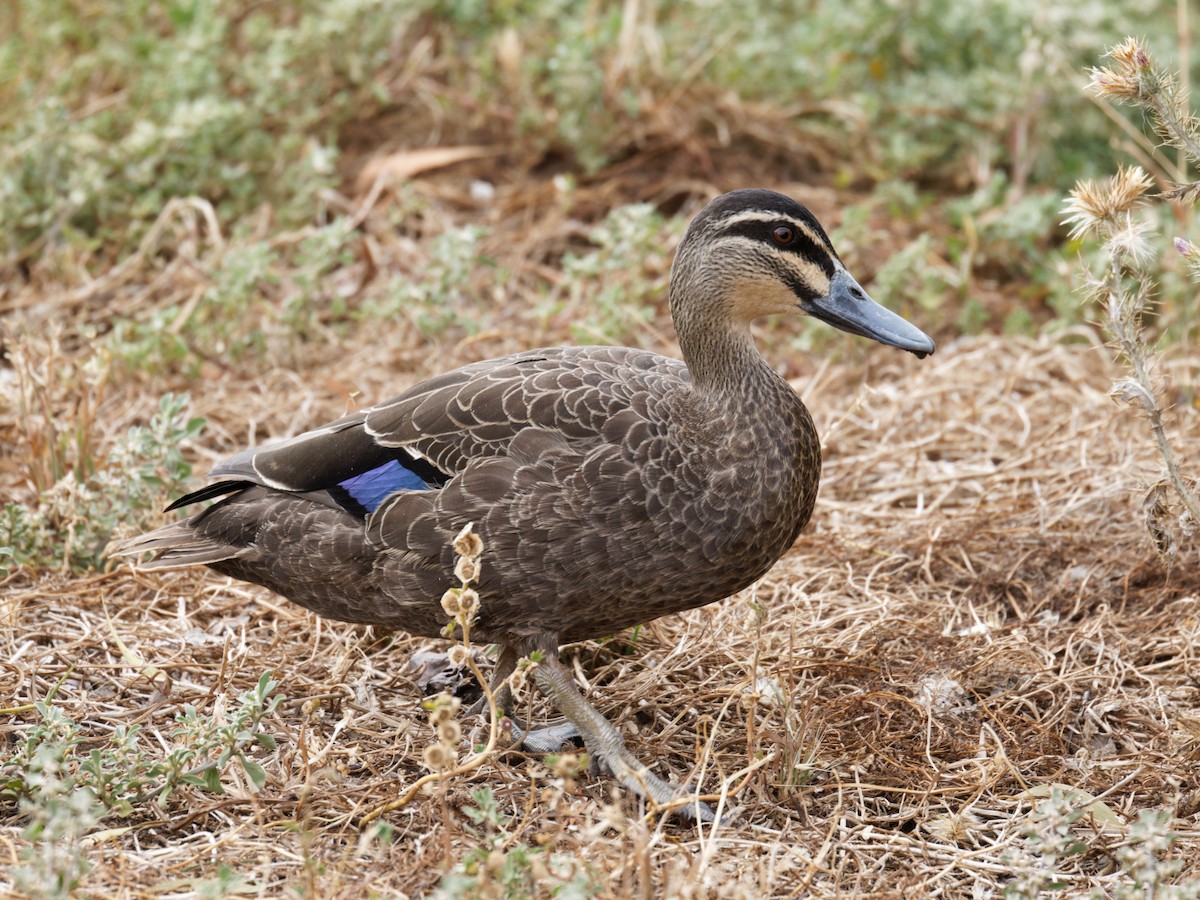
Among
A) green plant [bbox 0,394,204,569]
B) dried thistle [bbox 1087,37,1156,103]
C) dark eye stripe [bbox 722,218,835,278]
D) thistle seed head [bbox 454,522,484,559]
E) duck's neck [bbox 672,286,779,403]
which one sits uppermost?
dried thistle [bbox 1087,37,1156,103]

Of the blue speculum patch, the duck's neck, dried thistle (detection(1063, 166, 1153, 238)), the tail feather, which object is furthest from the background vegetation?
the duck's neck

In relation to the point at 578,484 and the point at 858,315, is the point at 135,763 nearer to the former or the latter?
the point at 578,484

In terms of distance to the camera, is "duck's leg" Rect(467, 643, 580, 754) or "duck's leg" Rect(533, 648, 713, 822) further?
"duck's leg" Rect(467, 643, 580, 754)

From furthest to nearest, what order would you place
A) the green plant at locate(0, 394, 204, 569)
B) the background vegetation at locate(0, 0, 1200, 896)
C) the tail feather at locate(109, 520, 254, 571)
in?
1. the green plant at locate(0, 394, 204, 569)
2. the tail feather at locate(109, 520, 254, 571)
3. the background vegetation at locate(0, 0, 1200, 896)

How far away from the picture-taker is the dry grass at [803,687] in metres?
3.30

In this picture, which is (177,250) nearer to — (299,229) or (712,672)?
(299,229)

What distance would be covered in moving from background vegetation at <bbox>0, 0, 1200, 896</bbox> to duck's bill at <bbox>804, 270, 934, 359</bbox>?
62 cm

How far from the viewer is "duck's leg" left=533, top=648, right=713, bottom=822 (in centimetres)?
371

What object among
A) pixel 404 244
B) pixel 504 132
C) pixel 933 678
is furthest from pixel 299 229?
pixel 933 678

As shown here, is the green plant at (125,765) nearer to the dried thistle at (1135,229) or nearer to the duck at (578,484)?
the duck at (578,484)

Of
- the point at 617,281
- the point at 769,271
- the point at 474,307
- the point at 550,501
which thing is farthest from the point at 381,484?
the point at 474,307

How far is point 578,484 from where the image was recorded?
3.64 meters

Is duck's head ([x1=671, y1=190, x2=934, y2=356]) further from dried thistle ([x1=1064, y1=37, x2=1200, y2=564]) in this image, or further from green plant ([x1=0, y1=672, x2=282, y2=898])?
green plant ([x1=0, y1=672, x2=282, y2=898])

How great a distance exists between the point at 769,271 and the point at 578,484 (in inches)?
33.3
